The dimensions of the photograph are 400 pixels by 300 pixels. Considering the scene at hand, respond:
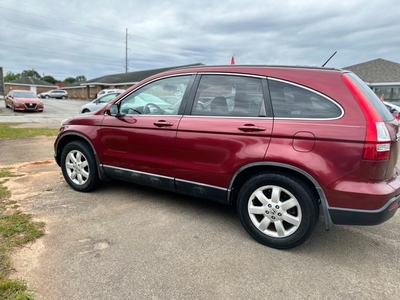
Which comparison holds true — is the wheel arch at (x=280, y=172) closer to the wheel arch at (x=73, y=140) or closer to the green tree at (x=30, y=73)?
the wheel arch at (x=73, y=140)

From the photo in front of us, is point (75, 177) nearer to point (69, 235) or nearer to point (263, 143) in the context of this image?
point (69, 235)

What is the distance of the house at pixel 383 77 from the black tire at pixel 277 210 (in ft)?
76.5

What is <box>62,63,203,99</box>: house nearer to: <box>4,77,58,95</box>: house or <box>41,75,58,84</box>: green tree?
<box>4,77,58,95</box>: house

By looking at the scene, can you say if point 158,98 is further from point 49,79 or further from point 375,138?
point 49,79

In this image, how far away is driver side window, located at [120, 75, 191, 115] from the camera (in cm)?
358

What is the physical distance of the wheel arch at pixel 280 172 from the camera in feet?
8.73

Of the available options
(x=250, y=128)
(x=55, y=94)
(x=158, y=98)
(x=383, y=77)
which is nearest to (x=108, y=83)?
(x=55, y=94)

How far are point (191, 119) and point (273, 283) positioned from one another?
1.84 meters

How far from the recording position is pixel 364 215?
254 centimetres

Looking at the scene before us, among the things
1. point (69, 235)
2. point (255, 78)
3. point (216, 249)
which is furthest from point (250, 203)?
point (69, 235)

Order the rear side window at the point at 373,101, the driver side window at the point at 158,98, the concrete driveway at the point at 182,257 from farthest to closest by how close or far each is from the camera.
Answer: the driver side window at the point at 158,98
the rear side window at the point at 373,101
the concrete driveway at the point at 182,257

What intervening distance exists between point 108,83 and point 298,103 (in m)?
48.1

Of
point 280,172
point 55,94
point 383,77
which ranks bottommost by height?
point 280,172

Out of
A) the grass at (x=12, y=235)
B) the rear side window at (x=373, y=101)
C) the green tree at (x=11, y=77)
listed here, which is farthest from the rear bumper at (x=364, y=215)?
the green tree at (x=11, y=77)
